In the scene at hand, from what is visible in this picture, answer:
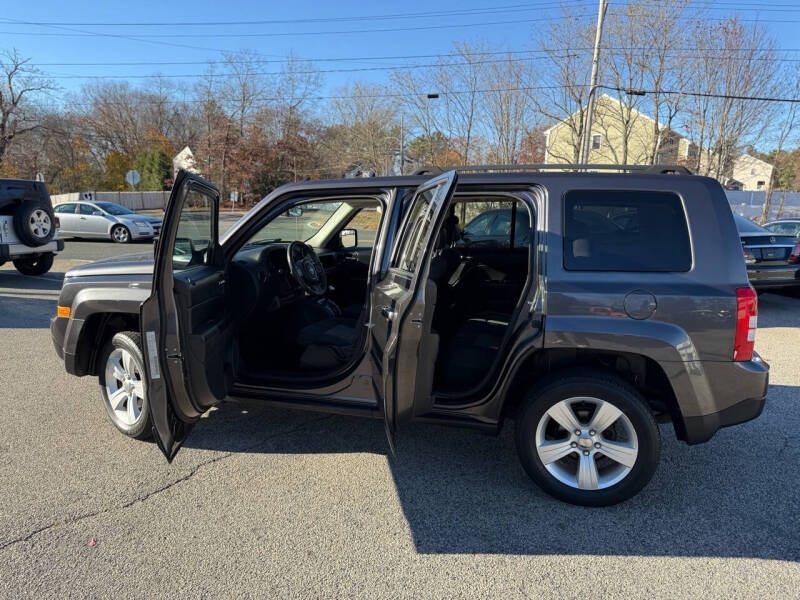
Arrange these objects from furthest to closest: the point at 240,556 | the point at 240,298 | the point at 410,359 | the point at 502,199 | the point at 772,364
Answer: the point at 772,364, the point at 240,298, the point at 502,199, the point at 410,359, the point at 240,556

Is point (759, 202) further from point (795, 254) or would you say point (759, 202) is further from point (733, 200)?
point (795, 254)

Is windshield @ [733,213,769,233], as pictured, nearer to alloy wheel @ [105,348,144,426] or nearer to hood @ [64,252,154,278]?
hood @ [64,252,154,278]

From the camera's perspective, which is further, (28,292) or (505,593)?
(28,292)

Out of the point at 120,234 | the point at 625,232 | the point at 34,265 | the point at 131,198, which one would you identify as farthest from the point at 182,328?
the point at 131,198

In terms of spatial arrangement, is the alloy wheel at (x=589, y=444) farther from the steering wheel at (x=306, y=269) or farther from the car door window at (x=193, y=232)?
the car door window at (x=193, y=232)

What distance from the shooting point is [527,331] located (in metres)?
2.84

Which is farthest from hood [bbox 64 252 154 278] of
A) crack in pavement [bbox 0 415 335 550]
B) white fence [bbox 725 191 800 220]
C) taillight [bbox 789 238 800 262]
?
white fence [bbox 725 191 800 220]

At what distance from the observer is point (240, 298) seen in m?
3.60

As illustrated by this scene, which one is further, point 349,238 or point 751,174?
point 751,174

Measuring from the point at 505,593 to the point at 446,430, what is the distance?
1569mm

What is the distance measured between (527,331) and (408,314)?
722 millimetres

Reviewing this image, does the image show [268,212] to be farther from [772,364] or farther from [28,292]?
[28,292]

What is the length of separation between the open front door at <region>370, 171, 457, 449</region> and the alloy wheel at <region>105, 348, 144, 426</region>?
173 cm

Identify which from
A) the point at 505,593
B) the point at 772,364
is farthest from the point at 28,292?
the point at 772,364
